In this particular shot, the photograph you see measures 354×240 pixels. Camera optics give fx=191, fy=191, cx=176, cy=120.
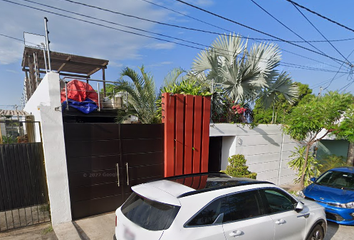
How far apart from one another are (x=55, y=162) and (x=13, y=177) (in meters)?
0.91

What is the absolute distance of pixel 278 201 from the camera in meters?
3.24

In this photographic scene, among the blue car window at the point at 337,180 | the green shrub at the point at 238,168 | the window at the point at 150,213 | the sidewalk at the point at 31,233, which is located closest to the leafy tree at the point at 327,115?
the blue car window at the point at 337,180

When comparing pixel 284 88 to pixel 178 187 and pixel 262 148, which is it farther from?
pixel 178 187

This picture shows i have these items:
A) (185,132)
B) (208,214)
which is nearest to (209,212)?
(208,214)

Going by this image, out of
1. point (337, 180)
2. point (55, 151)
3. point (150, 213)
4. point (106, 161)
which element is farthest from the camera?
point (337, 180)

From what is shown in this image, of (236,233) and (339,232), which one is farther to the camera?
(339,232)

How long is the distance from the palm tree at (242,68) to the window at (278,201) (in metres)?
4.50

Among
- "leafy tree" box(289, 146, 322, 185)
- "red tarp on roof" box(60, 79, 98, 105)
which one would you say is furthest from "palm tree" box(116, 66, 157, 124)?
"leafy tree" box(289, 146, 322, 185)

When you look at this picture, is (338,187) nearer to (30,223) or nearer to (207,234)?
(207,234)

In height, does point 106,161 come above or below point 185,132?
below

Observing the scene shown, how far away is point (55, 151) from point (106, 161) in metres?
1.18

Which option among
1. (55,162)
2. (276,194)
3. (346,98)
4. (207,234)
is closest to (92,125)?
(55,162)

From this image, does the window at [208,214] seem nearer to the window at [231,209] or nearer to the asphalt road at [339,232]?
the window at [231,209]

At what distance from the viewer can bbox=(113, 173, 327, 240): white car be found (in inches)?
88.1
